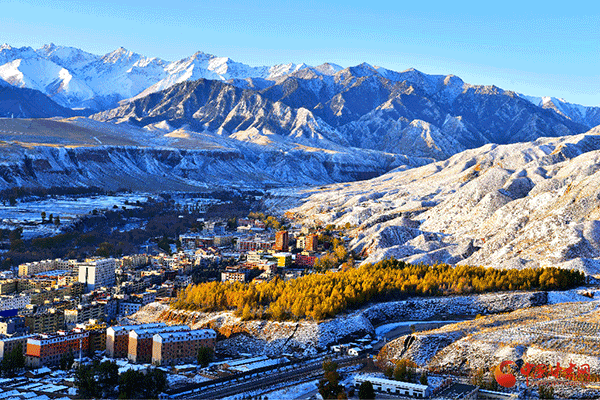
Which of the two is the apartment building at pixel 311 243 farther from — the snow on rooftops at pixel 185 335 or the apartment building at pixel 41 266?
the snow on rooftops at pixel 185 335

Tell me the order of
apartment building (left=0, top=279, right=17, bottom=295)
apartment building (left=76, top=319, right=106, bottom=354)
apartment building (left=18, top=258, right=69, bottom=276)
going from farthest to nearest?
apartment building (left=18, top=258, right=69, bottom=276), apartment building (left=0, top=279, right=17, bottom=295), apartment building (left=76, top=319, right=106, bottom=354)

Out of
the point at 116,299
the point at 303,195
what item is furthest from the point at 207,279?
the point at 303,195

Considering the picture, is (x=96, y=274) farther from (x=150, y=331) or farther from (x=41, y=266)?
(x=150, y=331)

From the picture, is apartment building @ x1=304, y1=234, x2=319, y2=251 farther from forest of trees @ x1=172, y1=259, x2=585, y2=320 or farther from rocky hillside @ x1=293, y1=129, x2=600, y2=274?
forest of trees @ x1=172, y1=259, x2=585, y2=320

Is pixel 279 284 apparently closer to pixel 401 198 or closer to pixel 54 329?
pixel 54 329

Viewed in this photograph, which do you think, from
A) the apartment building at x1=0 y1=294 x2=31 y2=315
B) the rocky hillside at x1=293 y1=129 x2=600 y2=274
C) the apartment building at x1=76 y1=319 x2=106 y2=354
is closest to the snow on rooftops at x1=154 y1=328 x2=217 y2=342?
the apartment building at x1=76 y1=319 x2=106 y2=354

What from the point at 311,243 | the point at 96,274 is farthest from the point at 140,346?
the point at 311,243

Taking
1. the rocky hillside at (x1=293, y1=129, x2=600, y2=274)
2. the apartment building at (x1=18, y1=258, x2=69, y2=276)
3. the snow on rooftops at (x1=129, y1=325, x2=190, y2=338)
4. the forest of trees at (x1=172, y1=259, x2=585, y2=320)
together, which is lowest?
the snow on rooftops at (x1=129, y1=325, x2=190, y2=338)
